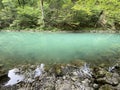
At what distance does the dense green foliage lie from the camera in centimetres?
1784

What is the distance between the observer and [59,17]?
18.3m

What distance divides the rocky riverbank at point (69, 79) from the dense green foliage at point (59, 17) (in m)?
12.0

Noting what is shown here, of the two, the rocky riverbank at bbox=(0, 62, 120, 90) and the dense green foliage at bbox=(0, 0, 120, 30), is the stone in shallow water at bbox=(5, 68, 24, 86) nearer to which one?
the rocky riverbank at bbox=(0, 62, 120, 90)

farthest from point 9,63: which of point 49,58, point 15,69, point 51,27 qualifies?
point 51,27

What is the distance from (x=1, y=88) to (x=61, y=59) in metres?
3.24

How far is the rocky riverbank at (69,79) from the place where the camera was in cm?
431

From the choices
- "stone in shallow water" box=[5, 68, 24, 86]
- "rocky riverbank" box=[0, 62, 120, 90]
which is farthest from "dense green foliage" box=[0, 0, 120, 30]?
"stone in shallow water" box=[5, 68, 24, 86]

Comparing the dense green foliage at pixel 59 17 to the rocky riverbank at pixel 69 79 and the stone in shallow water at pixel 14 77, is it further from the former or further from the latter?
the stone in shallow water at pixel 14 77

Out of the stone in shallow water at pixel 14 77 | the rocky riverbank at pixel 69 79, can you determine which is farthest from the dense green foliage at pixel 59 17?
the stone in shallow water at pixel 14 77

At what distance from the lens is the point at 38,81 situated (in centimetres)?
467

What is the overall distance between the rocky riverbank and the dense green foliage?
12.0 metres

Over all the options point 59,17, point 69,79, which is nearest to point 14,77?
point 69,79

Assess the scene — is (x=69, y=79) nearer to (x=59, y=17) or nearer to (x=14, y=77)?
(x=14, y=77)

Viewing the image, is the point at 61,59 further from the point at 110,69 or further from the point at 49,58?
the point at 110,69
